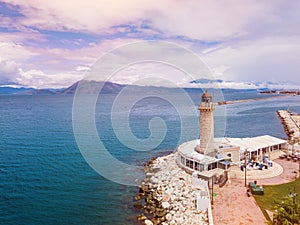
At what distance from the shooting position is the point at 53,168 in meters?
34.0

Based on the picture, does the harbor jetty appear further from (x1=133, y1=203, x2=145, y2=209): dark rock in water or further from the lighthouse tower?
(x1=133, y1=203, x2=145, y2=209): dark rock in water

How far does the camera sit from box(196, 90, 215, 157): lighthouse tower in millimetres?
27906

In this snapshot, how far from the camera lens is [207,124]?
28281 millimetres

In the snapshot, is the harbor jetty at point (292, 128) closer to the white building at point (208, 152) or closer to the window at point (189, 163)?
the white building at point (208, 152)

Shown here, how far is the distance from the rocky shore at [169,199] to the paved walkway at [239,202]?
1.26m

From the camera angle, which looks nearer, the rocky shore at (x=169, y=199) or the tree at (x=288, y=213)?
the tree at (x=288, y=213)

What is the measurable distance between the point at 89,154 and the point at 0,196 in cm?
1631

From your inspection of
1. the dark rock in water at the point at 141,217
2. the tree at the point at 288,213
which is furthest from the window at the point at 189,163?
the tree at the point at 288,213

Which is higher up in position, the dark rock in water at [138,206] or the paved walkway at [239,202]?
the paved walkway at [239,202]

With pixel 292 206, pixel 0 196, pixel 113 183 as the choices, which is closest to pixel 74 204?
pixel 113 183

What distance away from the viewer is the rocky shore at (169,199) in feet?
65.1

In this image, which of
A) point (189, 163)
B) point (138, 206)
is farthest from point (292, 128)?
point (138, 206)

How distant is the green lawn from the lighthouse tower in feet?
23.6

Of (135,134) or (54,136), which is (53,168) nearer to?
(54,136)
